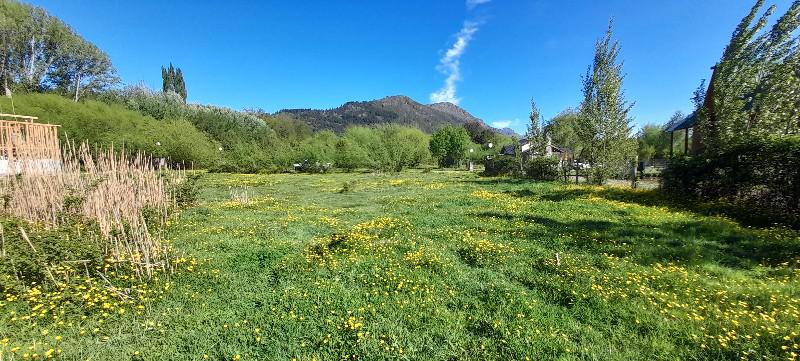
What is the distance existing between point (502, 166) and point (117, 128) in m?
45.6

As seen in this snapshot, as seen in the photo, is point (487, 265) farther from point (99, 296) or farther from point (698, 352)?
point (99, 296)

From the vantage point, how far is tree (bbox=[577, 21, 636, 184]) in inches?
792

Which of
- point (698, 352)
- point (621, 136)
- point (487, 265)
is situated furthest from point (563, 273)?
point (621, 136)

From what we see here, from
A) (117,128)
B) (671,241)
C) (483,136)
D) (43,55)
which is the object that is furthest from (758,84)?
(483,136)

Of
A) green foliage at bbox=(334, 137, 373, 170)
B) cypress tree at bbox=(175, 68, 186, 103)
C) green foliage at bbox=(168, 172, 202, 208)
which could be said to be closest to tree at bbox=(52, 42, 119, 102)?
cypress tree at bbox=(175, 68, 186, 103)

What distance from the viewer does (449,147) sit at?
2687 inches

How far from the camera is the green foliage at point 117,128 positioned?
37.0 metres

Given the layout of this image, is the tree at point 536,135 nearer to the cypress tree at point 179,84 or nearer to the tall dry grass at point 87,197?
the tall dry grass at point 87,197

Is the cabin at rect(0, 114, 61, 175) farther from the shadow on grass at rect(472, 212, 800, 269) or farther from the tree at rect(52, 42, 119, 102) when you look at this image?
the tree at rect(52, 42, 119, 102)

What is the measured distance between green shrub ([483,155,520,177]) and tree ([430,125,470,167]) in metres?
30.3

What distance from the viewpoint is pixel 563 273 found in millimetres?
6277

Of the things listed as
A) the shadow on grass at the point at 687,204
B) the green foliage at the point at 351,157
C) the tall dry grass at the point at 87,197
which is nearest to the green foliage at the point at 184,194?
the tall dry grass at the point at 87,197

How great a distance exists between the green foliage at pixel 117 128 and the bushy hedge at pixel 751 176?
129 ft

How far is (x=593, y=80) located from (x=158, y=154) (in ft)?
161
